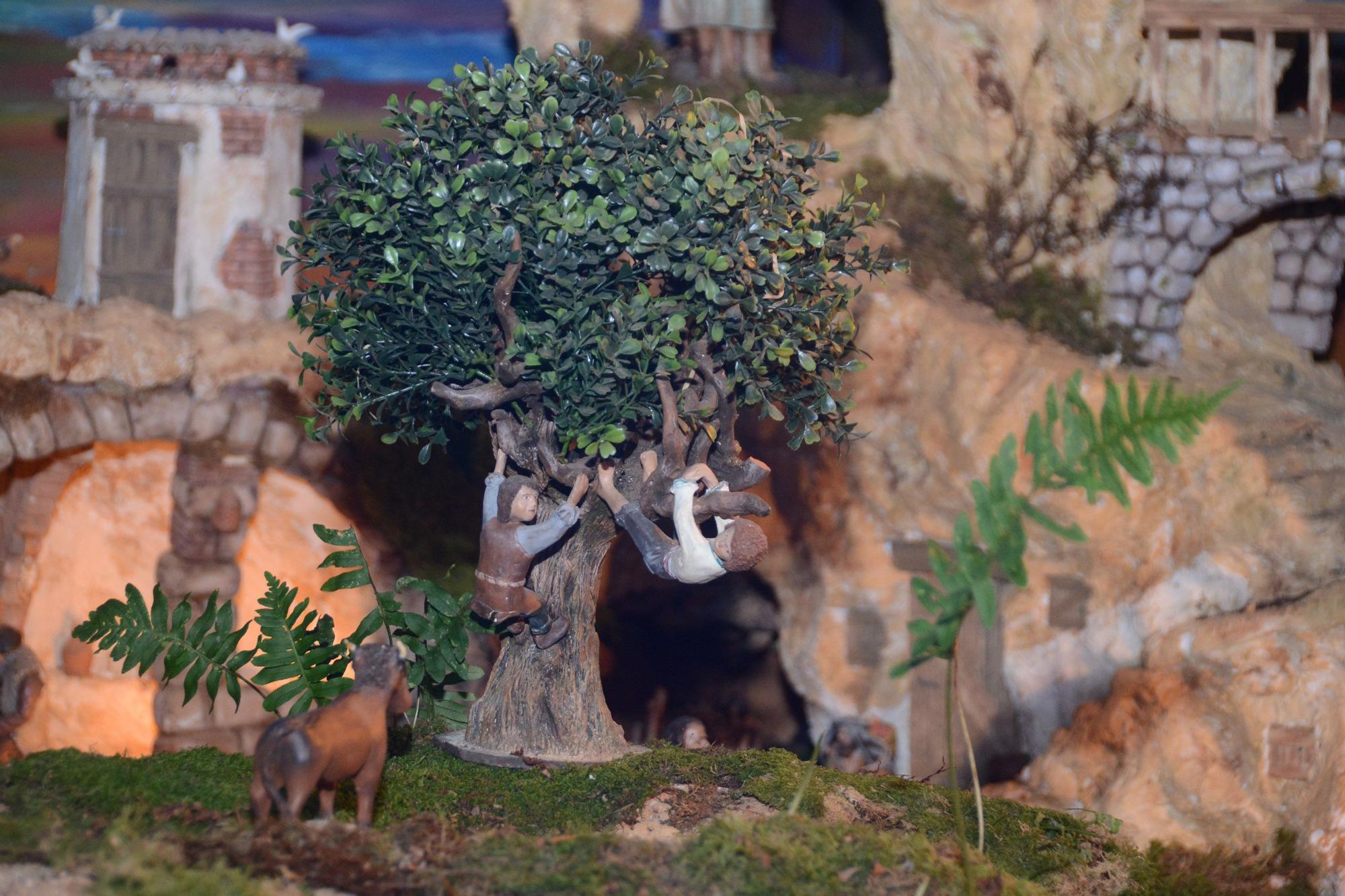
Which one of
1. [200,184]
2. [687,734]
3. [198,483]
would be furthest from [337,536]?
[200,184]

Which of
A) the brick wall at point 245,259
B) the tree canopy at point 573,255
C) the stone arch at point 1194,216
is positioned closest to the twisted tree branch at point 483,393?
the tree canopy at point 573,255

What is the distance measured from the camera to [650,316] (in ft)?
17.3

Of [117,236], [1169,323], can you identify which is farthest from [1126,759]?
[117,236]

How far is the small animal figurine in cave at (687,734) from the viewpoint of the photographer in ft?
22.8

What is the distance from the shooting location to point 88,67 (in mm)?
10453

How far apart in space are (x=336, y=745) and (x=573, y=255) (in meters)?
2.17

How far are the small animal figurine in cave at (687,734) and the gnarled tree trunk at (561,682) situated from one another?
2.65 ft

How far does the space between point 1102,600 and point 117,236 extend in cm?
848

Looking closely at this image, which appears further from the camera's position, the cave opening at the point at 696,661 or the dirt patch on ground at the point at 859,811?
the cave opening at the point at 696,661

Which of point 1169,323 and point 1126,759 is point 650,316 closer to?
point 1126,759

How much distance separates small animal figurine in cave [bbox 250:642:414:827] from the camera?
4156 mm

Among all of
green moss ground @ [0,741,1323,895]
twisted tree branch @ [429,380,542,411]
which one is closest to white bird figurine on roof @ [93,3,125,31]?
twisted tree branch @ [429,380,542,411]

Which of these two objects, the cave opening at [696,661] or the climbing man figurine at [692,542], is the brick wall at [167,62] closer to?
the cave opening at [696,661]

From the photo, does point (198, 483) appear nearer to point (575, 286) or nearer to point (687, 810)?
point (575, 286)
